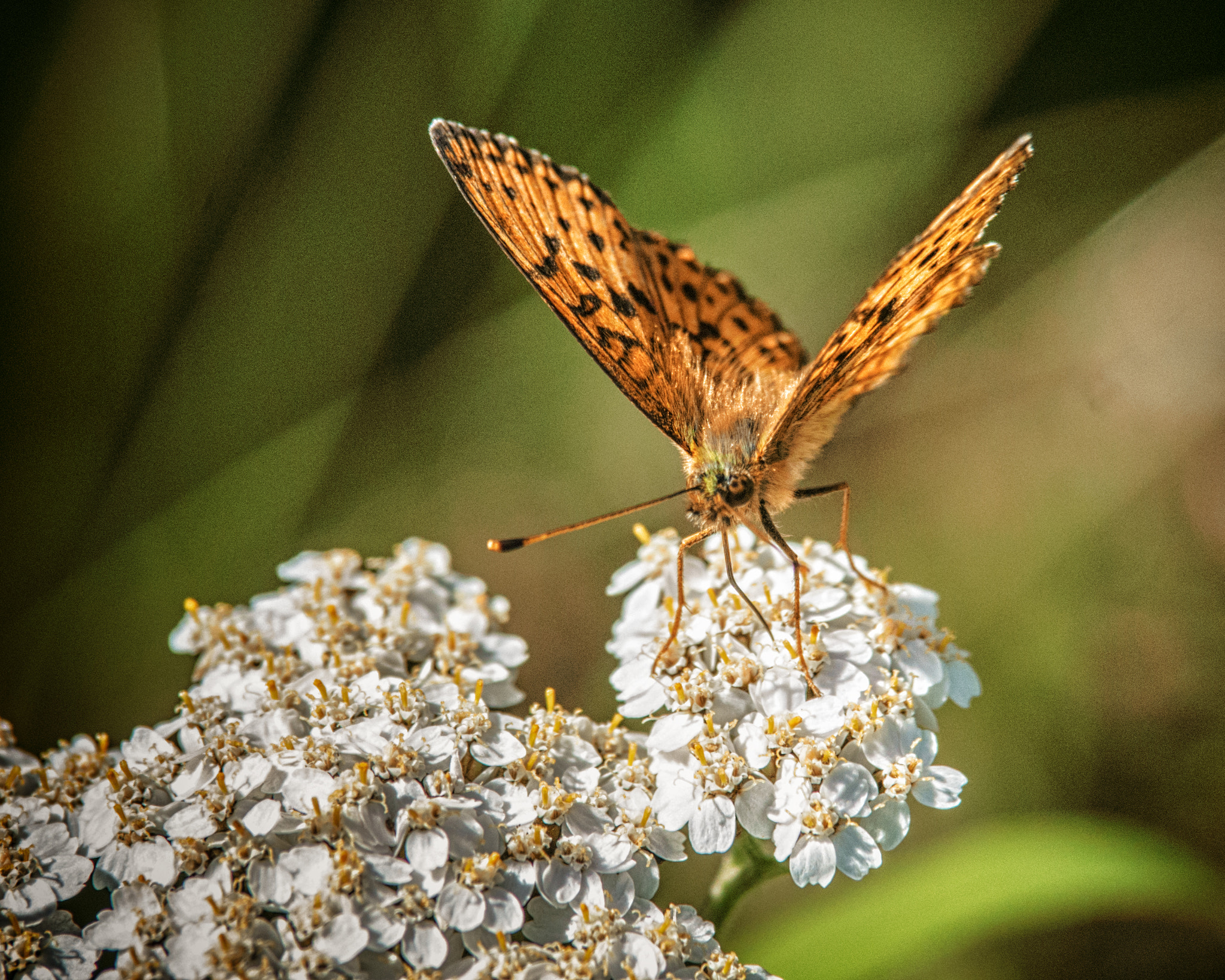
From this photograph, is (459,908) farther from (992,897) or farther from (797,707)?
(992,897)

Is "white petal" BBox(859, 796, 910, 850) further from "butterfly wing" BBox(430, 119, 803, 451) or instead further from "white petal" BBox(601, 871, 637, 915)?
"butterfly wing" BBox(430, 119, 803, 451)

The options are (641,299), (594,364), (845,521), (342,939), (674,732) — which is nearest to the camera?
(342,939)

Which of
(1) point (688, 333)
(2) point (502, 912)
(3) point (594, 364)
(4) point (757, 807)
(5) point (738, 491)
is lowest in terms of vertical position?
(2) point (502, 912)

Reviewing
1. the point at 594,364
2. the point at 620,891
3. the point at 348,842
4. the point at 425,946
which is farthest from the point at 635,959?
the point at 594,364

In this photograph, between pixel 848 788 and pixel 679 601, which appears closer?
pixel 848 788

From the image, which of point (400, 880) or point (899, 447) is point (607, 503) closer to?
point (899, 447)

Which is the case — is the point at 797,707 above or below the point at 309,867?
above

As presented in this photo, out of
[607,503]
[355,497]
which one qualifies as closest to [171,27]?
[355,497]

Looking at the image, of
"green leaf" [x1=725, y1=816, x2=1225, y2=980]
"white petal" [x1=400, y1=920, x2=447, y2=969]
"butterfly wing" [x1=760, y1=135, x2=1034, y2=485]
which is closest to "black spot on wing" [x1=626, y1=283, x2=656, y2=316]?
"butterfly wing" [x1=760, y1=135, x2=1034, y2=485]
